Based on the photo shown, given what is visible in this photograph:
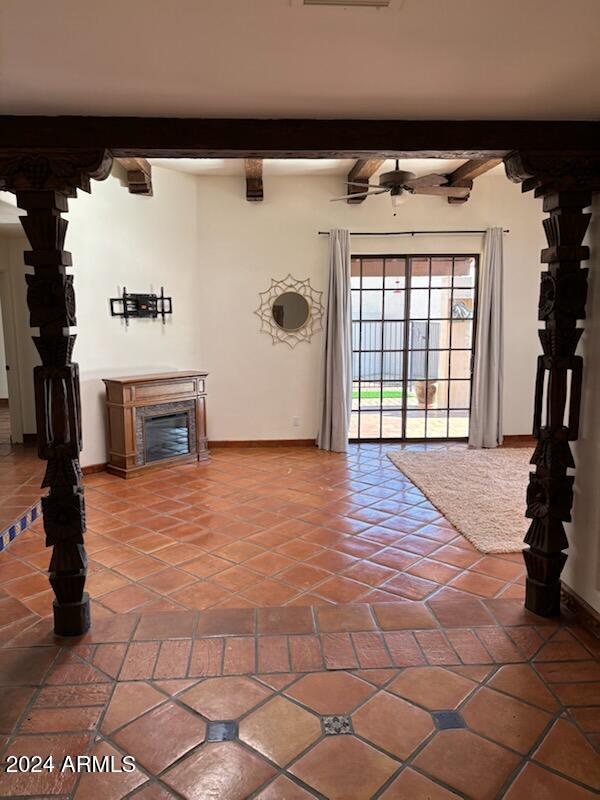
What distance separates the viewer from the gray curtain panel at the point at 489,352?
6277 millimetres

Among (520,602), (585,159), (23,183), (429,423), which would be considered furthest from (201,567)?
(429,423)

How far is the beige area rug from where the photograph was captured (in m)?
3.72

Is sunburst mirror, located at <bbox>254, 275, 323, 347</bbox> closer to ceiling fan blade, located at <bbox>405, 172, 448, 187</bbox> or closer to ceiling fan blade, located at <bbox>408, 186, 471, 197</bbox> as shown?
ceiling fan blade, located at <bbox>408, 186, 471, 197</bbox>

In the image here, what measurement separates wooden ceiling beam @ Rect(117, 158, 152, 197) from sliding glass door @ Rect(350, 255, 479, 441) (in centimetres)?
252

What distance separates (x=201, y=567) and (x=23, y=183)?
7.43ft

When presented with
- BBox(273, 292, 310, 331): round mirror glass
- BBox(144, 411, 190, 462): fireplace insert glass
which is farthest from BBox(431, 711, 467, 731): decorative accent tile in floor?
BBox(273, 292, 310, 331): round mirror glass

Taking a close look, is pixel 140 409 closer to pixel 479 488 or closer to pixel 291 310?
pixel 291 310

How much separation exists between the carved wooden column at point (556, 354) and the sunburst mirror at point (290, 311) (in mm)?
3964

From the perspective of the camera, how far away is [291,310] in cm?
635

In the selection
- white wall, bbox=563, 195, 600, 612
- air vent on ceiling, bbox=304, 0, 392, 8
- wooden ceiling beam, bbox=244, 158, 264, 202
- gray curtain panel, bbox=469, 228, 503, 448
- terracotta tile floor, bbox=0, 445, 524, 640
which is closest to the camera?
air vent on ceiling, bbox=304, 0, 392, 8

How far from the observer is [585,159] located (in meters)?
2.30

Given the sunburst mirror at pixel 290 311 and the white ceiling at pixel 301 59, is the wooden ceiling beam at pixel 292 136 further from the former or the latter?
the sunburst mirror at pixel 290 311

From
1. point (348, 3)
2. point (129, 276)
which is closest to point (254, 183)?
point (129, 276)

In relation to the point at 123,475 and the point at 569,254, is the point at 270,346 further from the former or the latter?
the point at 569,254
